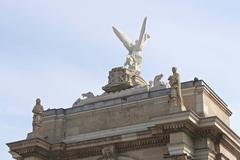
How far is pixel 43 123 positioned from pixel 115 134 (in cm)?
481

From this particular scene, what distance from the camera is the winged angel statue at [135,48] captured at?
1580 inches

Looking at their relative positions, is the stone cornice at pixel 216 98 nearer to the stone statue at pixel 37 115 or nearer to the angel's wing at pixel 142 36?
the angel's wing at pixel 142 36

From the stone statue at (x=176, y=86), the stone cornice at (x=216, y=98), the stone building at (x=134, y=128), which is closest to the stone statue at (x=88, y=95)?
the stone building at (x=134, y=128)

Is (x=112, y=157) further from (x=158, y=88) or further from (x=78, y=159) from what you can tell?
(x=158, y=88)

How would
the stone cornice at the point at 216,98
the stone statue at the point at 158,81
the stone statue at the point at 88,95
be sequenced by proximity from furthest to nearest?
1. the stone statue at the point at 88,95
2. the stone statue at the point at 158,81
3. the stone cornice at the point at 216,98

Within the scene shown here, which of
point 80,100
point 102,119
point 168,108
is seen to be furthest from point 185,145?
point 80,100

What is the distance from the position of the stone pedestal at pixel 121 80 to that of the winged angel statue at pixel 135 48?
66 cm

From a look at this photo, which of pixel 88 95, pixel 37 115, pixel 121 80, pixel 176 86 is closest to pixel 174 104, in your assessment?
pixel 176 86

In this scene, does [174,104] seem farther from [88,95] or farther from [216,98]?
[88,95]

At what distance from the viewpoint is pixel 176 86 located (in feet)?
112

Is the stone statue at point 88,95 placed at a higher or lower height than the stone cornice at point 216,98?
higher

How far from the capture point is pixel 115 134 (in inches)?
1409

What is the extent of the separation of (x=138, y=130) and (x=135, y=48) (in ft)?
22.5

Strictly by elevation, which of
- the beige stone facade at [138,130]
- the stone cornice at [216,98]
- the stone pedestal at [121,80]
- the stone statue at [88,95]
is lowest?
the beige stone facade at [138,130]
